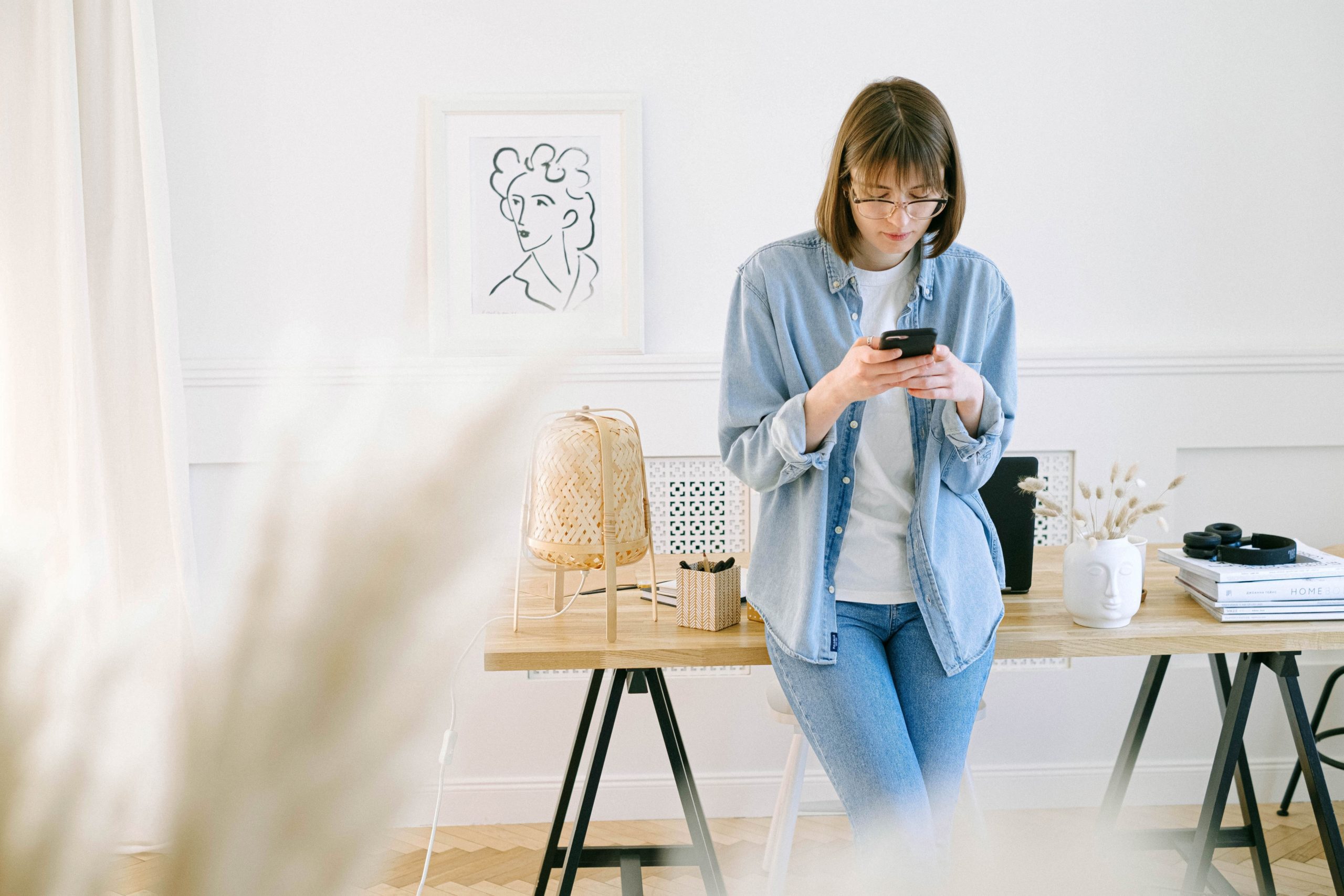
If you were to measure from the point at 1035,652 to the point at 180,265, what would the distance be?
2.09m

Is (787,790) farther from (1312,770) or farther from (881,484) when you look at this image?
(1312,770)

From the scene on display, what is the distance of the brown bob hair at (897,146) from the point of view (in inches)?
50.8

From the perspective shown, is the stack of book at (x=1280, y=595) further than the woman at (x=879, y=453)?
Yes

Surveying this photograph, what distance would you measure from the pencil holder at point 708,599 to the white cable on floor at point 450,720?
0.19m

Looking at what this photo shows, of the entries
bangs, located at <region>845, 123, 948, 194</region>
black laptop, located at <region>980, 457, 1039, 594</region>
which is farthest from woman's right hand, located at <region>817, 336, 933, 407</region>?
black laptop, located at <region>980, 457, 1039, 594</region>

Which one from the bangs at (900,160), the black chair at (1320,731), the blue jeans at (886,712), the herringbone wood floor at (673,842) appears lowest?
the herringbone wood floor at (673,842)

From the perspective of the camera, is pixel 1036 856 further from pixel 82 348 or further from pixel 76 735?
pixel 82 348

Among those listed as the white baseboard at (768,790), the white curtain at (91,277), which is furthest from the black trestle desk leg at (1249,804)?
the white curtain at (91,277)

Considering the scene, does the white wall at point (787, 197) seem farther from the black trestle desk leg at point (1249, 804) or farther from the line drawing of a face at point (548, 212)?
the black trestle desk leg at point (1249, 804)

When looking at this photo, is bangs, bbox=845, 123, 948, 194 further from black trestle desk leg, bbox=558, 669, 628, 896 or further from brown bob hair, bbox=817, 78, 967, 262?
black trestle desk leg, bbox=558, 669, 628, 896

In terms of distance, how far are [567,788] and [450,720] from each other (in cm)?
169

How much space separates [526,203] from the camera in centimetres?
230

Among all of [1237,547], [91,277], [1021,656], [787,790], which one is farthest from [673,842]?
[91,277]

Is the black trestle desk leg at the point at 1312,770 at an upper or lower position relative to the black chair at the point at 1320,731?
upper
